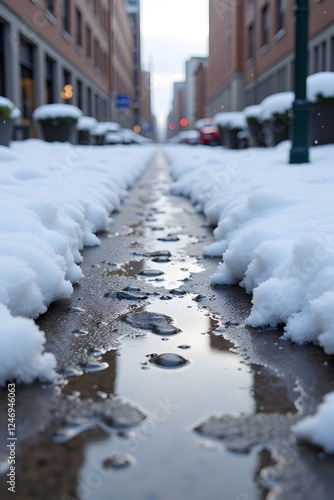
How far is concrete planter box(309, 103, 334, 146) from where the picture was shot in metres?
10.7

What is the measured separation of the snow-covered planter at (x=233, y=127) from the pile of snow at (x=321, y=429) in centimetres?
1929

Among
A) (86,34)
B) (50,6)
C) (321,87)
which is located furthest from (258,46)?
(321,87)

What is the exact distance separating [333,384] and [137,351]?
78 cm

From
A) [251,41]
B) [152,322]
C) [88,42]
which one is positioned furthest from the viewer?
[88,42]

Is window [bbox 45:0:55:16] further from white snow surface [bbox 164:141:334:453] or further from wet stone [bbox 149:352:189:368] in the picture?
wet stone [bbox 149:352:189:368]

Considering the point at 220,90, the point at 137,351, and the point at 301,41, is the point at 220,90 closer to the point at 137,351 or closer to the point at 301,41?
the point at 301,41

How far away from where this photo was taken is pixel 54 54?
23.1 m

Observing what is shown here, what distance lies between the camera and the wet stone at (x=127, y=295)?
10.6 ft

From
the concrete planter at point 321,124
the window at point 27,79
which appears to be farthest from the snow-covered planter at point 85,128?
the concrete planter at point 321,124

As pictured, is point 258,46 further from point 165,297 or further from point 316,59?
point 165,297

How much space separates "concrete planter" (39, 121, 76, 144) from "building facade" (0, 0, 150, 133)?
1.10m

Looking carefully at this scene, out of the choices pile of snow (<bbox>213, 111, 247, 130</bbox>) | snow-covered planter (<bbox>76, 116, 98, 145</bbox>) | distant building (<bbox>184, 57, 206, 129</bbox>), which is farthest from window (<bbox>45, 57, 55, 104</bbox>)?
distant building (<bbox>184, 57, 206, 129</bbox>)

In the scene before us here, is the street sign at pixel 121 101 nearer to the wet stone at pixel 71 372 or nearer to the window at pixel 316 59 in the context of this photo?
the window at pixel 316 59

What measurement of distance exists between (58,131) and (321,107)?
1023cm
